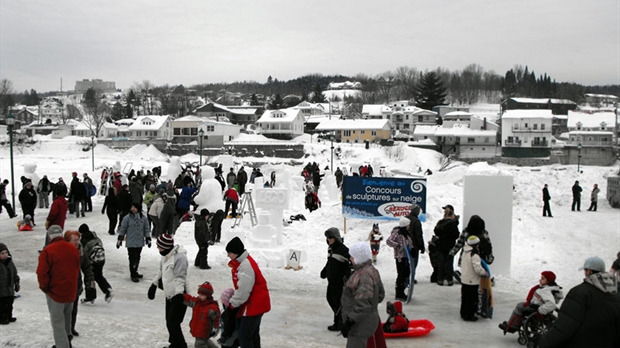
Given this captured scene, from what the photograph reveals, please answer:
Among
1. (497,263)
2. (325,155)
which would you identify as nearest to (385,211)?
(497,263)

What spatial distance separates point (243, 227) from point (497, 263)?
885cm

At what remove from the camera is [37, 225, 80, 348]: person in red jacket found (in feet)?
20.2

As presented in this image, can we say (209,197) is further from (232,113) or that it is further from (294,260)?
(232,113)

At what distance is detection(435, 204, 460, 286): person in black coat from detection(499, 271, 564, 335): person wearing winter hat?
2.99m

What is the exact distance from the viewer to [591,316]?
444 cm

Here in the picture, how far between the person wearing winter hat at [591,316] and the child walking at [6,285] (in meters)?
7.29

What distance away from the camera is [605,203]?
26750 millimetres

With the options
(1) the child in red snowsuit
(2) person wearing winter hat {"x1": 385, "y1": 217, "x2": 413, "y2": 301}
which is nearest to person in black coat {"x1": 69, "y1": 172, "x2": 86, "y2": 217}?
(2) person wearing winter hat {"x1": 385, "y1": 217, "x2": 413, "y2": 301}

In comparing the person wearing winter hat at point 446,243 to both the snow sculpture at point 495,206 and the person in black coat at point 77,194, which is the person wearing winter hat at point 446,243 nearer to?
the snow sculpture at point 495,206

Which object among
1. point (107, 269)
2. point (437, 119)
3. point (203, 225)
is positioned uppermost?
point (437, 119)

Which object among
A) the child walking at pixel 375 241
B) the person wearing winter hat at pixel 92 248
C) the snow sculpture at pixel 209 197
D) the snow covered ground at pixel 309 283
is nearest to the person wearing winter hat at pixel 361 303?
the snow covered ground at pixel 309 283

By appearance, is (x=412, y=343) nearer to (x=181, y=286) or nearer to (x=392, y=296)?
(x=392, y=296)

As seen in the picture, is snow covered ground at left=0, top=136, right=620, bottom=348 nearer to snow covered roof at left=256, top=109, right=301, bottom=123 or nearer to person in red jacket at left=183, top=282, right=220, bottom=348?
person in red jacket at left=183, top=282, right=220, bottom=348

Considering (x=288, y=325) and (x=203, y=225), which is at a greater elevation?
(x=203, y=225)
